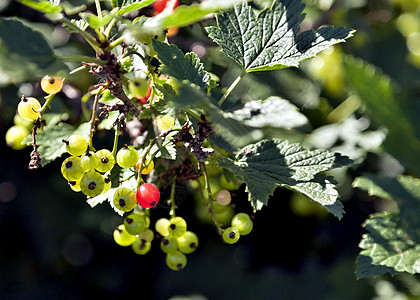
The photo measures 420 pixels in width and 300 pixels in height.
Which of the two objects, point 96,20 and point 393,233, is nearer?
point 96,20

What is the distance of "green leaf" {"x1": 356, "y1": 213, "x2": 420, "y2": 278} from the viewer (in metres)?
1.27

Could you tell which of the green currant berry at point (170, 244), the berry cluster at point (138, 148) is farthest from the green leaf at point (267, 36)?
the green currant berry at point (170, 244)

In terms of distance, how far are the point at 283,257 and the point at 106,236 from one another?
2.89ft

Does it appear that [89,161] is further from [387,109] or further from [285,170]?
[387,109]

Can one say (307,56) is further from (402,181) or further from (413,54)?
(413,54)

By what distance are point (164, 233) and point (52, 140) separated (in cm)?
40

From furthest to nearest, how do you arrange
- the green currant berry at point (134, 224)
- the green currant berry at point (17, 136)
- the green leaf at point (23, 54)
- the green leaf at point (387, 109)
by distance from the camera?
the green leaf at point (387, 109)
the green currant berry at point (17, 136)
the green currant berry at point (134, 224)
the green leaf at point (23, 54)

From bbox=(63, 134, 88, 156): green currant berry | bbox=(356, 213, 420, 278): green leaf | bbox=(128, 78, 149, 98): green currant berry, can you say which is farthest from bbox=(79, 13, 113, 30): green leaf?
bbox=(356, 213, 420, 278): green leaf

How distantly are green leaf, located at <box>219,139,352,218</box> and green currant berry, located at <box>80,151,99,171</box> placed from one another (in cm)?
28

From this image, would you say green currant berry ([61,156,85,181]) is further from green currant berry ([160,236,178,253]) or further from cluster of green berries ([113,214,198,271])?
green currant berry ([160,236,178,253])

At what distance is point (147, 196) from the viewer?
97 centimetres

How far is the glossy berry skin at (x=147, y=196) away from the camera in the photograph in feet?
3.19

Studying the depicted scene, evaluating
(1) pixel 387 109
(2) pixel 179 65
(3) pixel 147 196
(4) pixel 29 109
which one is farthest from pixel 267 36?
(1) pixel 387 109

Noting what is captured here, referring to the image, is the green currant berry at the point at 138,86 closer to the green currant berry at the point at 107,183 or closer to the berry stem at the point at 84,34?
the berry stem at the point at 84,34
